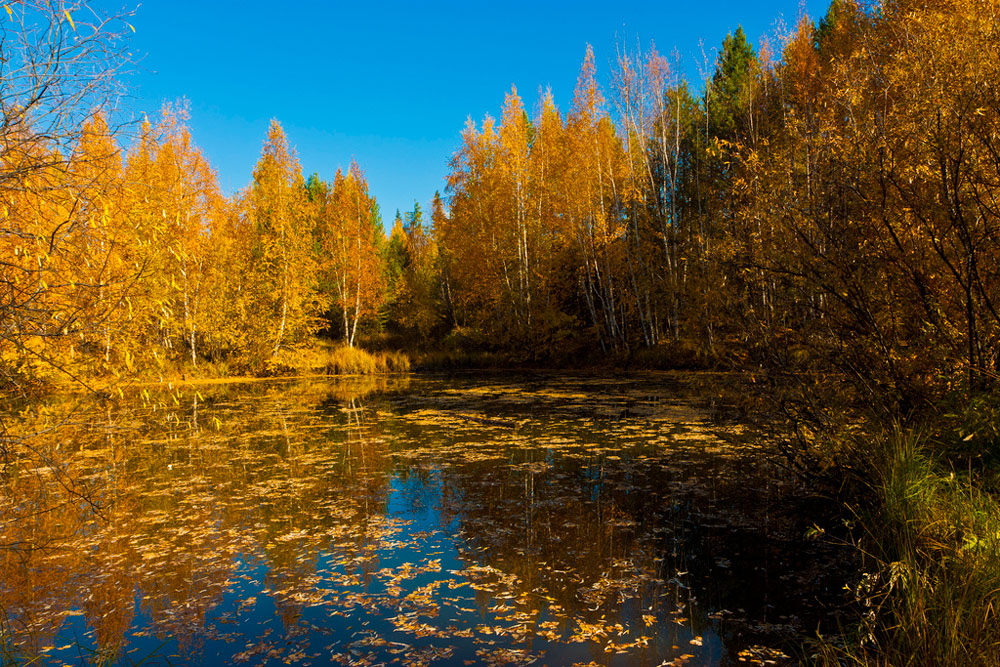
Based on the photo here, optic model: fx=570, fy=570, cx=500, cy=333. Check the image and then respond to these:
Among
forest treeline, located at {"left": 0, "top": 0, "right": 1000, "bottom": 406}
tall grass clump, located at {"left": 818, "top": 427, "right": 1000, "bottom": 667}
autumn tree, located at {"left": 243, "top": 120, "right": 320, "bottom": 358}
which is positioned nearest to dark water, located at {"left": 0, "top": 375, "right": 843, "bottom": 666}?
tall grass clump, located at {"left": 818, "top": 427, "right": 1000, "bottom": 667}

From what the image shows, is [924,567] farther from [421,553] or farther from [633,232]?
[633,232]

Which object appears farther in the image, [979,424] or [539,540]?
[539,540]

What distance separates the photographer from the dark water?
3975mm

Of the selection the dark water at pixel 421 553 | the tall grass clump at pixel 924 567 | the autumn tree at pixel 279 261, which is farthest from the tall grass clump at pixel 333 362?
the tall grass clump at pixel 924 567

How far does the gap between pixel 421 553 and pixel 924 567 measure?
4.09m

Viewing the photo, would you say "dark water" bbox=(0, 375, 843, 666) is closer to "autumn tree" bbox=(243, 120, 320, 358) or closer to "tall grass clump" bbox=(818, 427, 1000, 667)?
"tall grass clump" bbox=(818, 427, 1000, 667)

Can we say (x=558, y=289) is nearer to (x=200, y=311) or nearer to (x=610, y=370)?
(x=610, y=370)

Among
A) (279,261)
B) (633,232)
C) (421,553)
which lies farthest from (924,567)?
(279,261)

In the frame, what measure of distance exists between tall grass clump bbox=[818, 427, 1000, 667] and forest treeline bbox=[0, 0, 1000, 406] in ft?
3.43

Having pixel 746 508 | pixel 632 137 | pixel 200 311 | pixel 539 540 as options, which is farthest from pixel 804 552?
pixel 632 137

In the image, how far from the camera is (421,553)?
220 inches

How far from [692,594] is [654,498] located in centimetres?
248

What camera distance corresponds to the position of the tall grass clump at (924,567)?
117 inches

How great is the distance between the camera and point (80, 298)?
2971 mm
